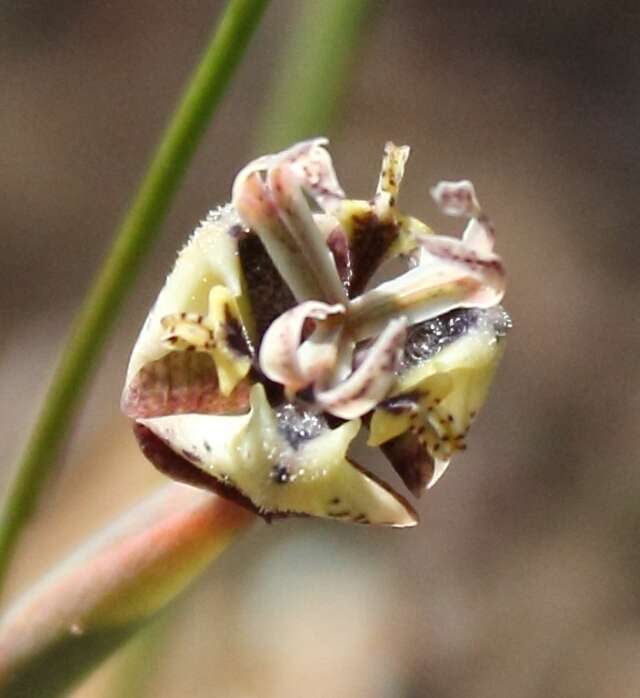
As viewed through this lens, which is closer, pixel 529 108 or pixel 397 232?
pixel 397 232

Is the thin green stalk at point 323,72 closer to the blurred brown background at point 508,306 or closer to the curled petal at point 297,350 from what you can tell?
the curled petal at point 297,350

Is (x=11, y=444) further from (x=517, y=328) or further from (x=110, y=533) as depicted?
(x=110, y=533)

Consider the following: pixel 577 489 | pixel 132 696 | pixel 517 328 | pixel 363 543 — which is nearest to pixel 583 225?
pixel 517 328

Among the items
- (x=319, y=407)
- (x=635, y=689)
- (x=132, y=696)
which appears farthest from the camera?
(x=635, y=689)

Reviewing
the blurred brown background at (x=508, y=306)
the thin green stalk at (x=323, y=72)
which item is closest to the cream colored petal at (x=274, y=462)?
the thin green stalk at (x=323, y=72)

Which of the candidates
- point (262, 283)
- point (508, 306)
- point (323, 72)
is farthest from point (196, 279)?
point (508, 306)

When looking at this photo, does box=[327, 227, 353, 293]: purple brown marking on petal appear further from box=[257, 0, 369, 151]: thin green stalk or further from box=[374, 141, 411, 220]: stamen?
box=[257, 0, 369, 151]: thin green stalk

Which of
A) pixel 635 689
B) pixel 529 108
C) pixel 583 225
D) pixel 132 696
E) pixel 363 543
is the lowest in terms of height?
pixel 635 689
